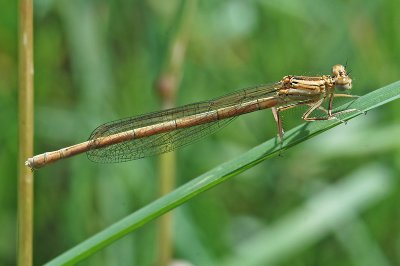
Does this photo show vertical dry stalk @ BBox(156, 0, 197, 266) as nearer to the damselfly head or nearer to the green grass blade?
the damselfly head

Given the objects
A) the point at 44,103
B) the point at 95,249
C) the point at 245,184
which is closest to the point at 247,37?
the point at 245,184

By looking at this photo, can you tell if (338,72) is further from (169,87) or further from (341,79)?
(169,87)

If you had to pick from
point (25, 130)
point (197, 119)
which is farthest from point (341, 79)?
point (25, 130)

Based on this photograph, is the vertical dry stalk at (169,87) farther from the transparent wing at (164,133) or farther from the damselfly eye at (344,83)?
the damselfly eye at (344,83)

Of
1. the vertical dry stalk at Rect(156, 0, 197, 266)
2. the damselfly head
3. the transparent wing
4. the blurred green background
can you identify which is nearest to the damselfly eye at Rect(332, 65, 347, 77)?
the damselfly head

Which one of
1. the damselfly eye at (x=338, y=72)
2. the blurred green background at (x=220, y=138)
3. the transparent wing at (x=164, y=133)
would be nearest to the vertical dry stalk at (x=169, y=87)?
the transparent wing at (x=164, y=133)

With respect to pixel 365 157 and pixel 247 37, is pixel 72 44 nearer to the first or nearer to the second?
pixel 247 37
